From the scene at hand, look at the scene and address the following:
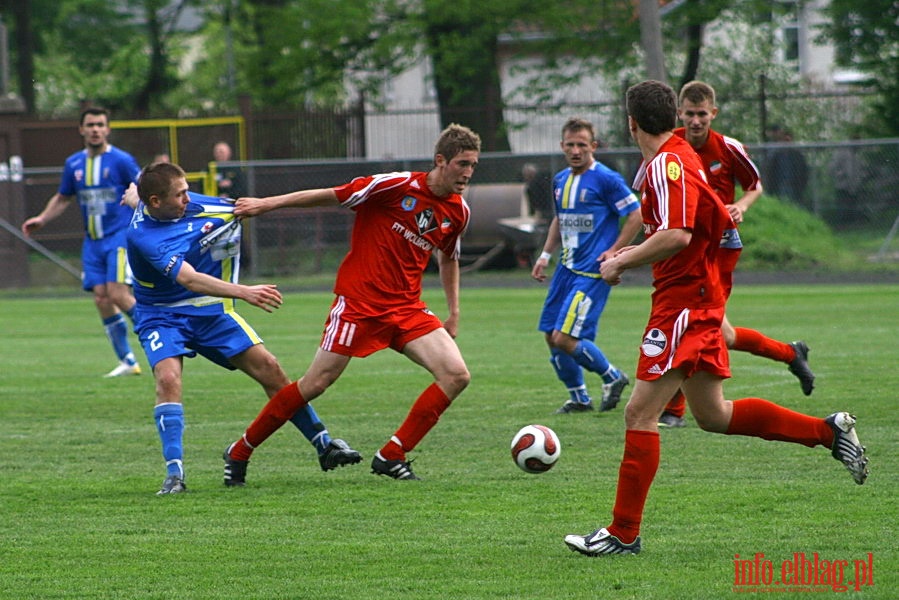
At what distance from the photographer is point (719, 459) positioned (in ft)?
25.5

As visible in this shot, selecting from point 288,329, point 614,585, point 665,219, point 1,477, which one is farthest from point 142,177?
point 288,329

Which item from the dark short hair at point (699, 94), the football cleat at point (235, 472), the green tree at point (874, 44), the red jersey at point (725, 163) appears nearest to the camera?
the football cleat at point (235, 472)

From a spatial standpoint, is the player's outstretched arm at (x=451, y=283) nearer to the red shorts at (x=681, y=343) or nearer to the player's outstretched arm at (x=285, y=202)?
the player's outstretched arm at (x=285, y=202)

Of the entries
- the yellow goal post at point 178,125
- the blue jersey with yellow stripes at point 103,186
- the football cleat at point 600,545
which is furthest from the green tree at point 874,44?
the football cleat at point 600,545

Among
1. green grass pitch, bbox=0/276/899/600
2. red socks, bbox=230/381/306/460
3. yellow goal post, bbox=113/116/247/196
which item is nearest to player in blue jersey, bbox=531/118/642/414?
green grass pitch, bbox=0/276/899/600

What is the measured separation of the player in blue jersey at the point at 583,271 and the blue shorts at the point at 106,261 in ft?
13.6

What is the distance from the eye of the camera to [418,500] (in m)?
6.87

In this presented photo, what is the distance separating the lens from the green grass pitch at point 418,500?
5.34m

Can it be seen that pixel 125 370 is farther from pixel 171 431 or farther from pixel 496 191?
pixel 496 191

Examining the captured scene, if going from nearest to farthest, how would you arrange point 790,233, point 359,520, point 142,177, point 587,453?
point 359,520, point 142,177, point 587,453, point 790,233

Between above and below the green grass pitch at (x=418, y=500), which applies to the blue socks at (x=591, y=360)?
above

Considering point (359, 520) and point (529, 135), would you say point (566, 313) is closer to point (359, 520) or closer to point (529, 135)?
point (359, 520)

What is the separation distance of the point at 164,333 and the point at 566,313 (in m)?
3.32

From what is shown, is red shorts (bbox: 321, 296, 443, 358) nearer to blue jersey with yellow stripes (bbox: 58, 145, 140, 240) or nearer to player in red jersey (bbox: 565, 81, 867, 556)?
player in red jersey (bbox: 565, 81, 867, 556)
